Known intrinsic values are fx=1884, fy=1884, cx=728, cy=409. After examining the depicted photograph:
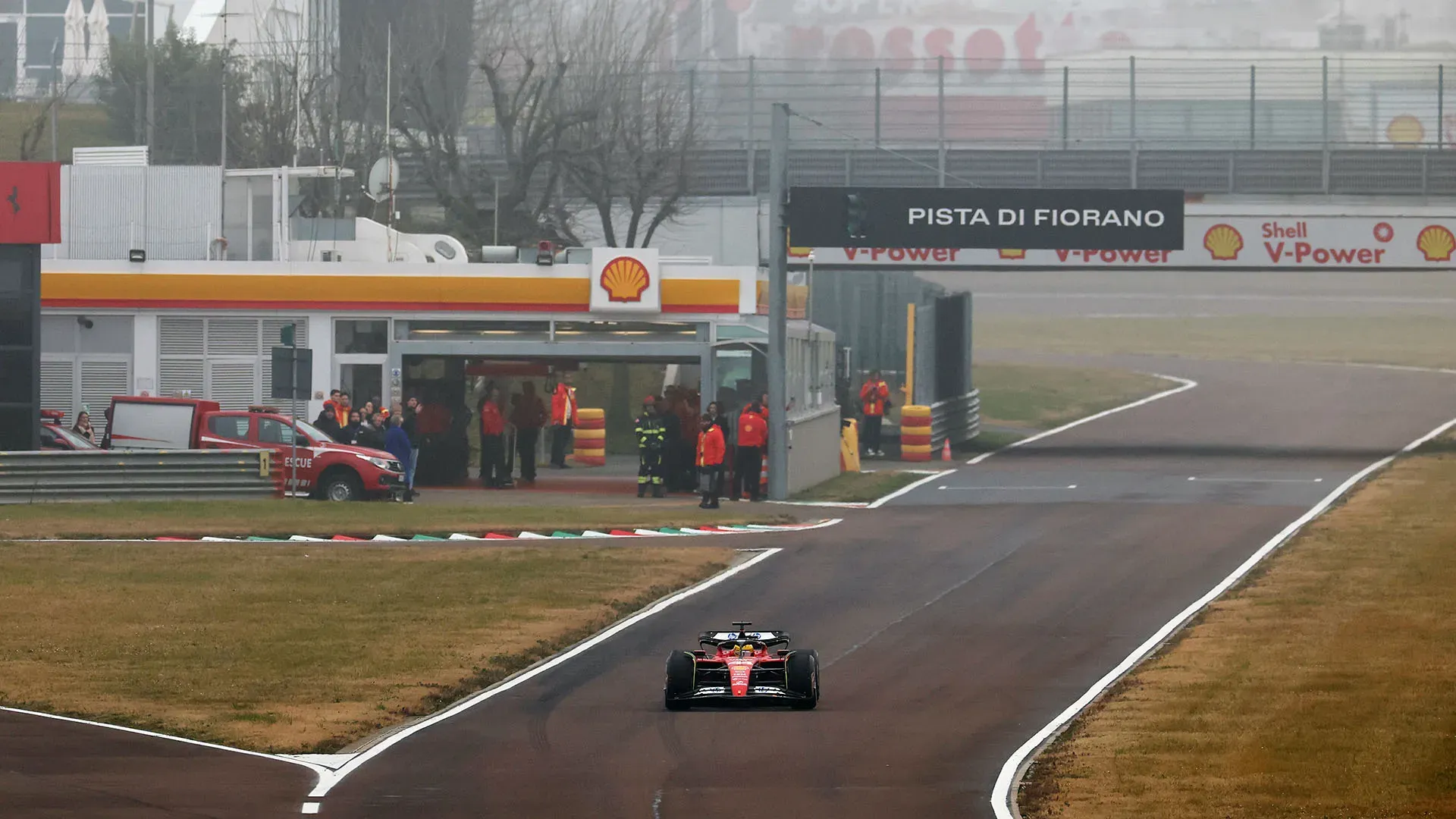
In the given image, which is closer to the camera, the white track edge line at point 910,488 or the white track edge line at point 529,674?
the white track edge line at point 529,674

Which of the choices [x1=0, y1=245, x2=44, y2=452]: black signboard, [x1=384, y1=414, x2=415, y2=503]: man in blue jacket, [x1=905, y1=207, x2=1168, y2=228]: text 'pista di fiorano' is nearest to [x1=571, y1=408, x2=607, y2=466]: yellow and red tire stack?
[x1=905, y1=207, x2=1168, y2=228]: text 'pista di fiorano'

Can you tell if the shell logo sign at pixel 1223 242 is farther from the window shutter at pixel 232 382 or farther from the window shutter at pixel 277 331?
the window shutter at pixel 232 382

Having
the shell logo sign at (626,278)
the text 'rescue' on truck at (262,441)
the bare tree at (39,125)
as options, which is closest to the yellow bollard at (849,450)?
the shell logo sign at (626,278)

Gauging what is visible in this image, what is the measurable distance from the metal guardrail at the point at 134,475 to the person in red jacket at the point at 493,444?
4.63 meters

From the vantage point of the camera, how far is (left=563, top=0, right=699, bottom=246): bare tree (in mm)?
49781

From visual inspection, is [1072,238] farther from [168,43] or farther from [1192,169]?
[168,43]

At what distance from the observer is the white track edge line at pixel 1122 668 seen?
12047 mm

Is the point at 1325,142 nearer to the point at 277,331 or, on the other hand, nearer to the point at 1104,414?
the point at 1104,414

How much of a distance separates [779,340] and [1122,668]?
607 inches

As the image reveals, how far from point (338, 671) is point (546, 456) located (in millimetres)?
25241

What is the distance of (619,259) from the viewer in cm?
3559

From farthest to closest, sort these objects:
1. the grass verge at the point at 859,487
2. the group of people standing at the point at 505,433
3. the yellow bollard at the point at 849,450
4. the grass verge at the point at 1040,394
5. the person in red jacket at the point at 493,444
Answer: the grass verge at the point at 1040,394
the yellow bollard at the point at 849,450
the group of people standing at the point at 505,433
the person in red jacket at the point at 493,444
the grass verge at the point at 859,487

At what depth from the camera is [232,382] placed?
3628cm

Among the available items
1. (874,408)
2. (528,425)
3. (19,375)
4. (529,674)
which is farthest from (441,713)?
(874,408)
